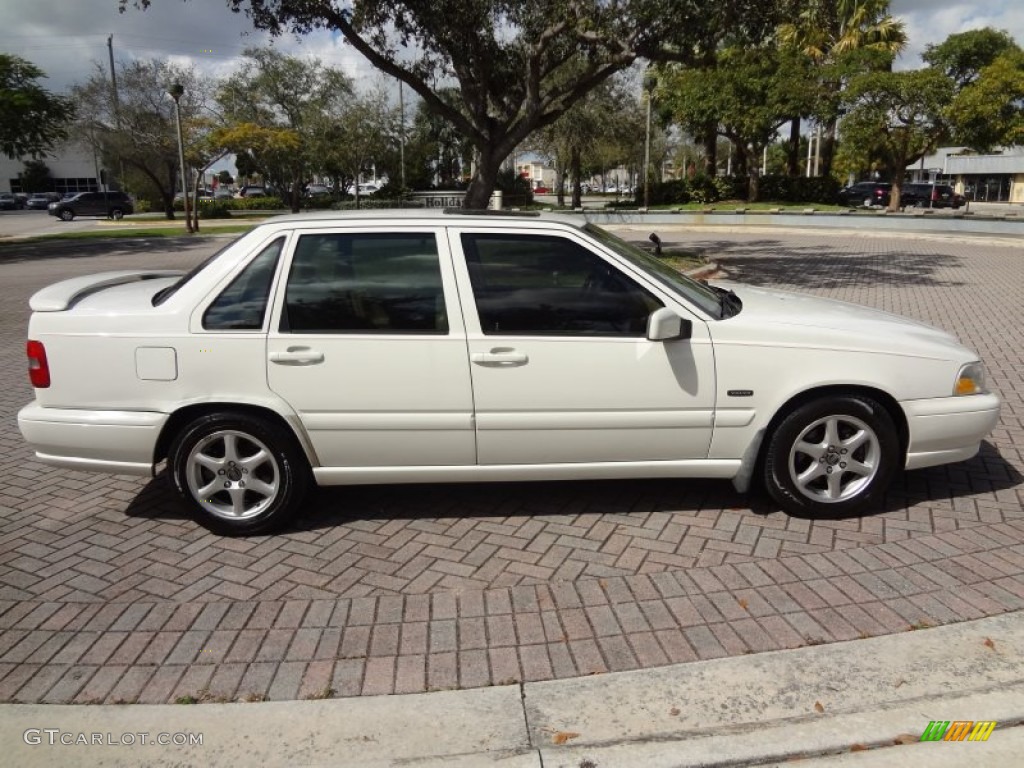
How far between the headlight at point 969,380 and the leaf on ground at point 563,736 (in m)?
2.92

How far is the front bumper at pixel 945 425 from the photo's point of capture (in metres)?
4.24

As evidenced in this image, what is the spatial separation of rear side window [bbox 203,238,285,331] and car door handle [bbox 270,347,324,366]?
0.19 meters

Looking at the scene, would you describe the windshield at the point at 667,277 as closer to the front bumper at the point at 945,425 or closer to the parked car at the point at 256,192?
the front bumper at the point at 945,425

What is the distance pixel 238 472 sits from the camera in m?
4.21

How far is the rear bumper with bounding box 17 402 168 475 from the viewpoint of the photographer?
4.11 meters

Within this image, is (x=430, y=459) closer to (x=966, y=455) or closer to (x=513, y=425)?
(x=513, y=425)

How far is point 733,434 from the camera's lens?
165 inches

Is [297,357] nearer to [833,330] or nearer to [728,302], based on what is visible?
[728,302]

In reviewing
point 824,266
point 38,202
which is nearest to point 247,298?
point 824,266

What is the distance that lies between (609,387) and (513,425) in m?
0.53

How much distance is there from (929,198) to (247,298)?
4607 cm
